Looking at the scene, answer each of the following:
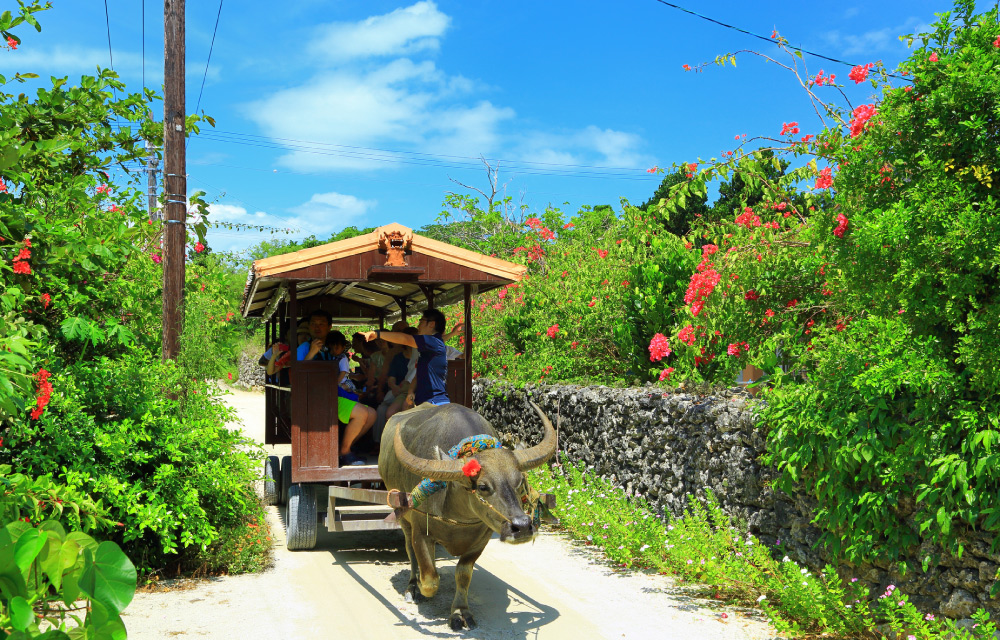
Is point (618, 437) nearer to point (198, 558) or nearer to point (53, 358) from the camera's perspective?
point (198, 558)

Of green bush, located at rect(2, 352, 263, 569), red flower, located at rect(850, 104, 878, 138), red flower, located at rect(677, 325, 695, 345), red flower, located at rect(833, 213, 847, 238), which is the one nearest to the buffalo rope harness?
green bush, located at rect(2, 352, 263, 569)

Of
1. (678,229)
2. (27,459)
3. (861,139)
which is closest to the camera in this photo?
(861,139)

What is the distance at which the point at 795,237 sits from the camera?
20.7 feet

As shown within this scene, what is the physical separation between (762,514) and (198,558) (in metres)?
4.49

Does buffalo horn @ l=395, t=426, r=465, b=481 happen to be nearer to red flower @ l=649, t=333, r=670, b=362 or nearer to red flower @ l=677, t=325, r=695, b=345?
red flower @ l=677, t=325, r=695, b=345

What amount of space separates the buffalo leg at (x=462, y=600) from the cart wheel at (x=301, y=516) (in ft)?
7.62

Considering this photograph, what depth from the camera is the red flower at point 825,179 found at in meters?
5.87

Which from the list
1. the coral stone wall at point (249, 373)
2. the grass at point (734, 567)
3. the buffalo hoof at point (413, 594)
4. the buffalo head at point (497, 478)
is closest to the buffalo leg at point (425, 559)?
the buffalo hoof at point (413, 594)

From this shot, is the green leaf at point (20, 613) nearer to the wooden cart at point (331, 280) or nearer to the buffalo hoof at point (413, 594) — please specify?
the buffalo hoof at point (413, 594)

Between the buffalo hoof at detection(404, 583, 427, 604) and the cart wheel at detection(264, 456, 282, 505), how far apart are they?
3.68m

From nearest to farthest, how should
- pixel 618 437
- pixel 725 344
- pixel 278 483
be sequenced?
pixel 725 344, pixel 618 437, pixel 278 483

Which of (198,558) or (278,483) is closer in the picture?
(198,558)

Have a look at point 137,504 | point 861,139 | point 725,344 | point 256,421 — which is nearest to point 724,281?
point 725,344

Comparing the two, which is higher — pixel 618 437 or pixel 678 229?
pixel 678 229
